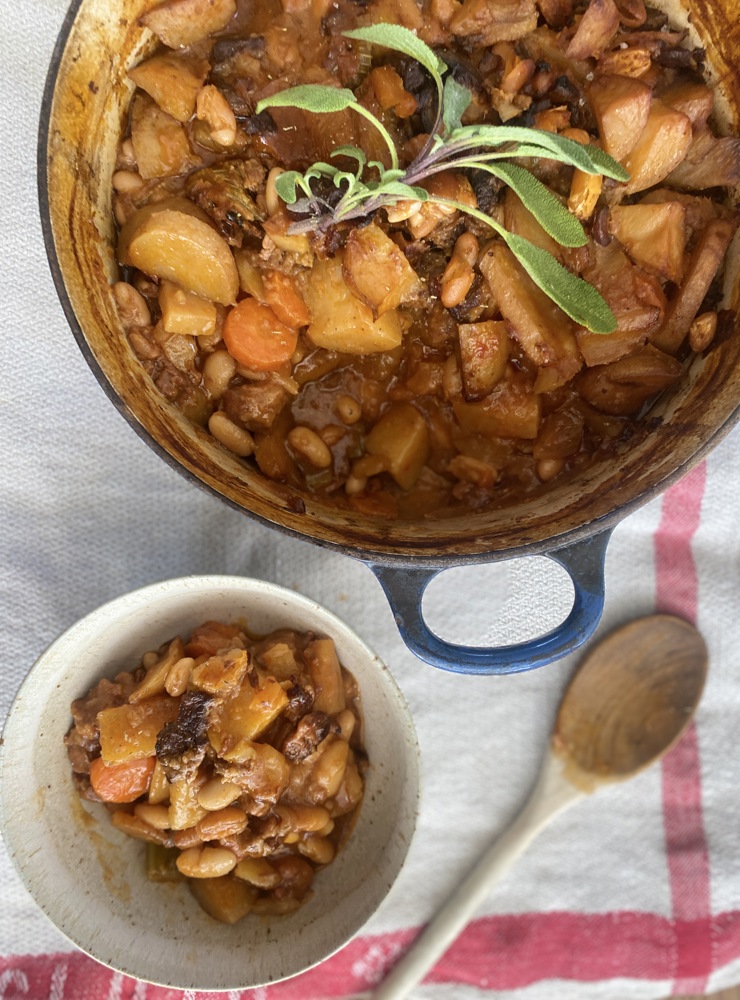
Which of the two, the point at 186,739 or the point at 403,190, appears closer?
the point at 403,190

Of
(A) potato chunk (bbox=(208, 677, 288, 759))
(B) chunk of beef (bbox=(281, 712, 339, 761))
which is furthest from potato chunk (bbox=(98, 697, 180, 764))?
(B) chunk of beef (bbox=(281, 712, 339, 761))

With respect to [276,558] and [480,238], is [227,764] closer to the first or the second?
[276,558]

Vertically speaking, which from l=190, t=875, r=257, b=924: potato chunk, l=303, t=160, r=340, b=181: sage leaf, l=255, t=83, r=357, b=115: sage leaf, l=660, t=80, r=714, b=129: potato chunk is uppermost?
l=255, t=83, r=357, b=115: sage leaf

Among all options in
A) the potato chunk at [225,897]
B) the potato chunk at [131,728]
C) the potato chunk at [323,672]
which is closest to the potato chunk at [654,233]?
the potato chunk at [323,672]

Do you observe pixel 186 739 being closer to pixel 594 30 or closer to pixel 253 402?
pixel 253 402

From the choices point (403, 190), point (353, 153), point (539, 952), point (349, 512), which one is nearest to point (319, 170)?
point (353, 153)

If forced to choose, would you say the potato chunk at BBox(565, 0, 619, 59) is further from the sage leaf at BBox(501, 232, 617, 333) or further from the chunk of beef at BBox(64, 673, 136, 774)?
the chunk of beef at BBox(64, 673, 136, 774)

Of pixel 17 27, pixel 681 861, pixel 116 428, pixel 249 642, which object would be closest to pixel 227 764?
pixel 249 642
